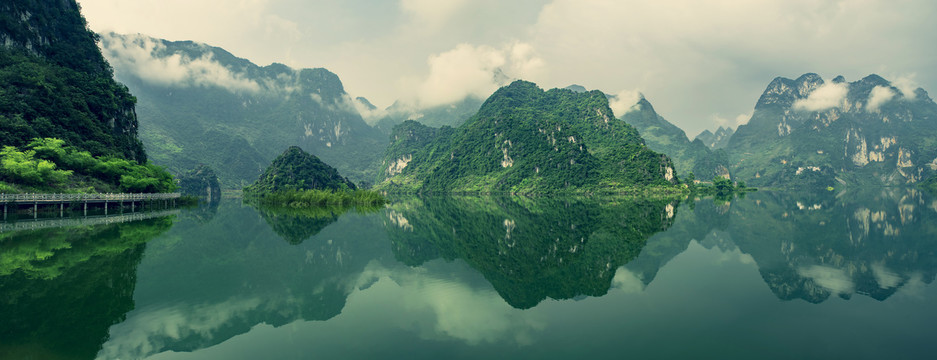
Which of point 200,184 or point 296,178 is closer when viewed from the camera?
point 296,178

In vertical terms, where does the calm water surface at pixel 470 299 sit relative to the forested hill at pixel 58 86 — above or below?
below

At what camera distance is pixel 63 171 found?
53.2 meters

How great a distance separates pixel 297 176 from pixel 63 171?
7447 cm

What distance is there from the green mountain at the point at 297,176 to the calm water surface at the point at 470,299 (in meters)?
99.1

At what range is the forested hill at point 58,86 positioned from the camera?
6081cm

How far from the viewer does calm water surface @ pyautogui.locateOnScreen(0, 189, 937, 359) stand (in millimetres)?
10562

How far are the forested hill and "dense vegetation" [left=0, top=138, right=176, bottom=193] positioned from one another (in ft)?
13.7

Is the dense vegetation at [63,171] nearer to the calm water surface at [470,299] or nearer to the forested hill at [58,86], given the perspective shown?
the forested hill at [58,86]

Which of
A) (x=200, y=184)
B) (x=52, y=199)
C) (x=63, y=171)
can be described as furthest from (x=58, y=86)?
(x=200, y=184)

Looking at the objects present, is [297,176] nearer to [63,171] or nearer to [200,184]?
[63,171]

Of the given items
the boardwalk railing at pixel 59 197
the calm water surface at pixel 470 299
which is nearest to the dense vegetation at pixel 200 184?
the boardwalk railing at pixel 59 197

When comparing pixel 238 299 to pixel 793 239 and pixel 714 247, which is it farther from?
pixel 793 239

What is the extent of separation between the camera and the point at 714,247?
91.5ft

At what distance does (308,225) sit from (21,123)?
50.1m
